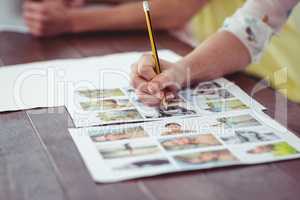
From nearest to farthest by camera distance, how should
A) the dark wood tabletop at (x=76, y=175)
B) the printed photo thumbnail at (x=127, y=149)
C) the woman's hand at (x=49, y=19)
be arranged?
the dark wood tabletop at (x=76, y=175)
the printed photo thumbnail at (x=127, y=149)
the woman's hand at (x=49, y=19)

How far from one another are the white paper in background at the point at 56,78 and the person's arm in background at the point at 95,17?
21cm

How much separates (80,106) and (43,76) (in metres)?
0.21

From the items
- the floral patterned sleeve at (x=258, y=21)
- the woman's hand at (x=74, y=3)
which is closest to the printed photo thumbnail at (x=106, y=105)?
the floral patterned sleeve at (x=258, y=21)

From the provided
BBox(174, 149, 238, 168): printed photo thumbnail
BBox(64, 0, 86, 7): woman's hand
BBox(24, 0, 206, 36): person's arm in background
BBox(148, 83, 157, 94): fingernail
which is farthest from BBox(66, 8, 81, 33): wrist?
BBox(174, 149, 238, 168): printed photo thumbnail

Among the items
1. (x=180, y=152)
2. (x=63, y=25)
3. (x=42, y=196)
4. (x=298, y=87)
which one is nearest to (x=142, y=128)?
(x=180, y=152)

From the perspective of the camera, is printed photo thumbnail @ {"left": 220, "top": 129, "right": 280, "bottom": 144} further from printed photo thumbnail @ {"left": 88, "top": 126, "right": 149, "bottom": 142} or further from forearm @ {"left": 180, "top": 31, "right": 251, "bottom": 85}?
forearm @ {"left": 180, "top": 31, "right": 251, "bottom": 85}

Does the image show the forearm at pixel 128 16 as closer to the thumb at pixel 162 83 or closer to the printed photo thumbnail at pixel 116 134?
the thumb at pixel 162 83

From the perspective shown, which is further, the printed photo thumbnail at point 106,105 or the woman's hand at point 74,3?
the woman's hand at point 74,3

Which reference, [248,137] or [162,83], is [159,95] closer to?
[162,83]

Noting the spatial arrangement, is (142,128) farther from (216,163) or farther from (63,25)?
(63,25)

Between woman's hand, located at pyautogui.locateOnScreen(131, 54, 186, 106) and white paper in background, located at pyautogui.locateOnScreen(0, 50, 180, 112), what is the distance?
0.21 ft

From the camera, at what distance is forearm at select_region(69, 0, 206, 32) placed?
1.58 m

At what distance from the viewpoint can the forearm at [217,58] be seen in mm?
1216

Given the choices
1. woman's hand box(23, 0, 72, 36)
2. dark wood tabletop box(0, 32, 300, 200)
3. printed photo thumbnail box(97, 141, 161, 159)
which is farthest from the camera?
woman's hand box(23, 0, 72, 36)
